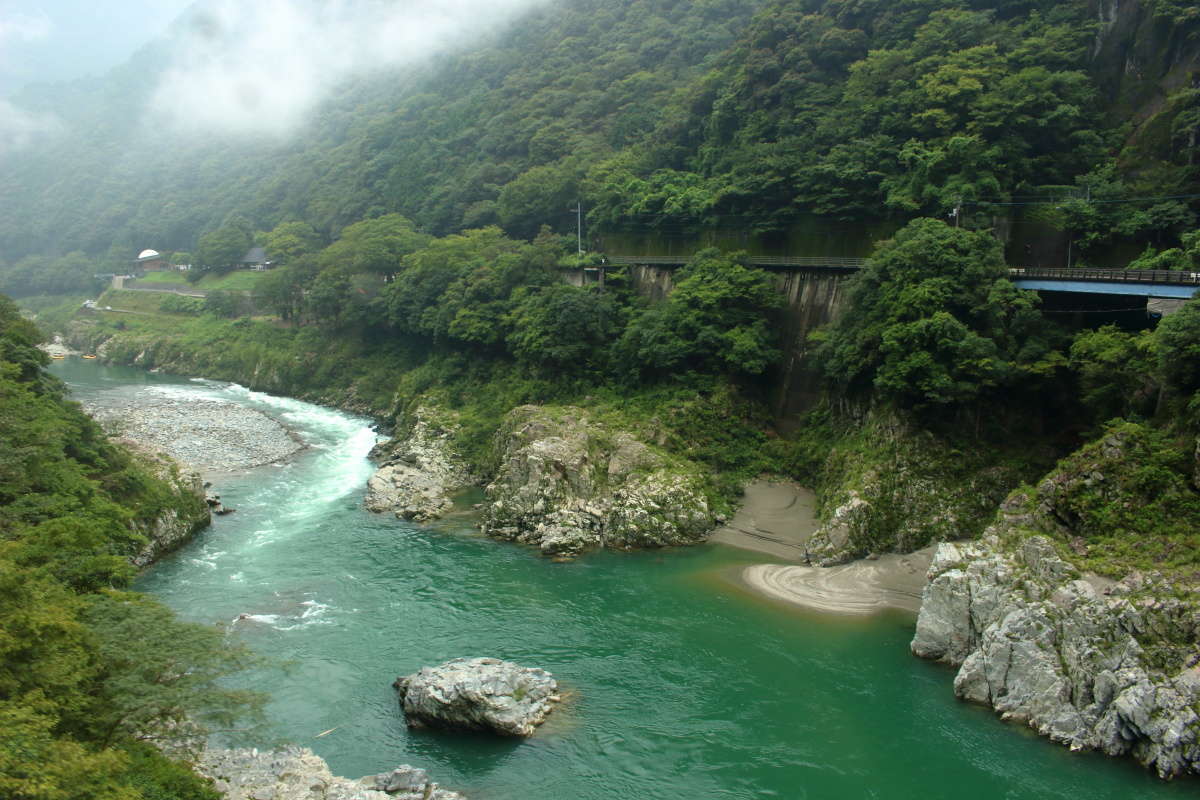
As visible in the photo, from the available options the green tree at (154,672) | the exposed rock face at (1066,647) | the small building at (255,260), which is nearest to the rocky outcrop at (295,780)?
the green tree at (154,672)

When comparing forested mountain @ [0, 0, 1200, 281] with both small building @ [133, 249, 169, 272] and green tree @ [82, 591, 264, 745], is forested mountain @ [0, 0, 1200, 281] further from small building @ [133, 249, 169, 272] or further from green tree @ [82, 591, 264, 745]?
green tree @ [82, 591, 264, 745]

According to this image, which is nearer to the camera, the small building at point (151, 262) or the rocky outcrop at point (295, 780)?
the rocky outcrop at point (295, 780)

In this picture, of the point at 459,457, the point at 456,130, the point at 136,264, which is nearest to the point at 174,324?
the point at 136,264

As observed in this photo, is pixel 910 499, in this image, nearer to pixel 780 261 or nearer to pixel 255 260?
pixel 780 261

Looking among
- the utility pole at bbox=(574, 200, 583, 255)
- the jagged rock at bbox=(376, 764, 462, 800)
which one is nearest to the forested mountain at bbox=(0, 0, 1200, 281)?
the utility pole at bbox=(574, 200, 583, 255)

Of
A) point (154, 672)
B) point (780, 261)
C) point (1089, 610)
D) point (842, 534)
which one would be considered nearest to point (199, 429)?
point (780, 261)

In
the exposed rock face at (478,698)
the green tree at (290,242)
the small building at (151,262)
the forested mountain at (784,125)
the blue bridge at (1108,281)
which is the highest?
the forested mountain at (784,125)

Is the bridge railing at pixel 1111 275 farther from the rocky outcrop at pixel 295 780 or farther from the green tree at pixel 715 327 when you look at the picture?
the rocky outcrop at pixel 295 780
